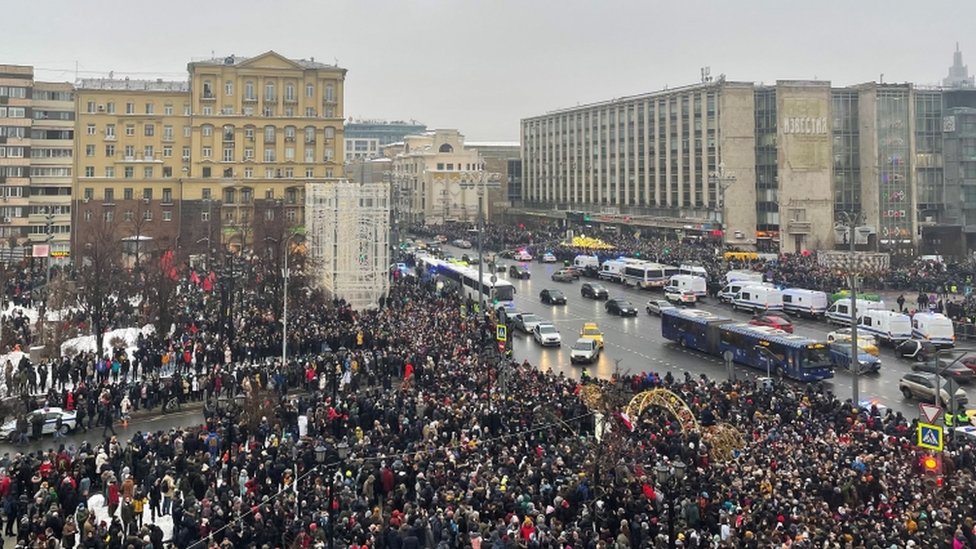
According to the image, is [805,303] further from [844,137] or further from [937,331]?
[844,137]

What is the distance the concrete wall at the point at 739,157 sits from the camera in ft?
305

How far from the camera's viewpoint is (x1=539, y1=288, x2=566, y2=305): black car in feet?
187

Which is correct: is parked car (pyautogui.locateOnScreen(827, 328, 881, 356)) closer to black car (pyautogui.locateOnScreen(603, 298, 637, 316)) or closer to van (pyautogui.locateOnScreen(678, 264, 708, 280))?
black car (pyautogui.locateOnScreen(603, 298, 637, 316))

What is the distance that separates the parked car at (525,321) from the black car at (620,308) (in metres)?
7.44

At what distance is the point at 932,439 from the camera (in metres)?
19.5

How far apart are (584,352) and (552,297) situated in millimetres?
18976

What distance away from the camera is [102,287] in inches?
1630

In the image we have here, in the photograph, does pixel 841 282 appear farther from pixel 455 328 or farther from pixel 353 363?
pixel 353 363

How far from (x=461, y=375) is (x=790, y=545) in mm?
15838

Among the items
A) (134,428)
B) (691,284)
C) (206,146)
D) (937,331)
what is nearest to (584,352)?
(937,331)

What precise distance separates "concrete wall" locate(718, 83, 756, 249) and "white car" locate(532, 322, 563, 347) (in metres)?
54.7

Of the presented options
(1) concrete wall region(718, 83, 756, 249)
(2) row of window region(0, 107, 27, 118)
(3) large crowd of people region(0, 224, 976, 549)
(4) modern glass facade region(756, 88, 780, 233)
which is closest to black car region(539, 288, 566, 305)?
(3) large crowd of people region(0, 224, 976, 549)

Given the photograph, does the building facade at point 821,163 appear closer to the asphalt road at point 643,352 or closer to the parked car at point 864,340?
the asphalt road at point 643,352

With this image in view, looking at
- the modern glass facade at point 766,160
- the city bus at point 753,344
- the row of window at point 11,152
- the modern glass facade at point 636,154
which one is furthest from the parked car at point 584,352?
the modern glass facade at point 766,160
